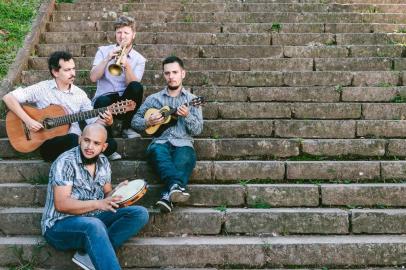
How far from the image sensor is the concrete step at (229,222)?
15.7ft

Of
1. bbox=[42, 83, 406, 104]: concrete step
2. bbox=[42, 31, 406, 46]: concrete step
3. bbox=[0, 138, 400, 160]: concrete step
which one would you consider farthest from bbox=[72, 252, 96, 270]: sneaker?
bbox=[42, 31, 406, 46]: concrete step

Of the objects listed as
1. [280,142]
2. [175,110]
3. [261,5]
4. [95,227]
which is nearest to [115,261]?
[95,227]

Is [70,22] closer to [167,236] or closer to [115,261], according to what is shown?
[167,236]

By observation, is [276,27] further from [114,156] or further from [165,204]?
[165,204]

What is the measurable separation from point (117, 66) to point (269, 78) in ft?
6.87

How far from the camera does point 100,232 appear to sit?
4055 mm

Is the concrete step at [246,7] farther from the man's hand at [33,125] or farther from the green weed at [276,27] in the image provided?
the man's hand at [33,125]

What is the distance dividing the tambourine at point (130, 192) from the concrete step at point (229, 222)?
54 cm

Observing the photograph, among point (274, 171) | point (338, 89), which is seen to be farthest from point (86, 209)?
point (338, 89)

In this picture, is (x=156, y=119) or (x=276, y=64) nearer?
(x=156, y=119)

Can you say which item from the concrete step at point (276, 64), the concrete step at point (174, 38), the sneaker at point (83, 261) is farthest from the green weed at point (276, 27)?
the sneaker at point (83, 261)

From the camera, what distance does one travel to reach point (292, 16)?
8.47m

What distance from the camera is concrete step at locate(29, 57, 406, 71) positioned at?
23.2ft

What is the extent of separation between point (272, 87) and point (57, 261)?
132 inches
